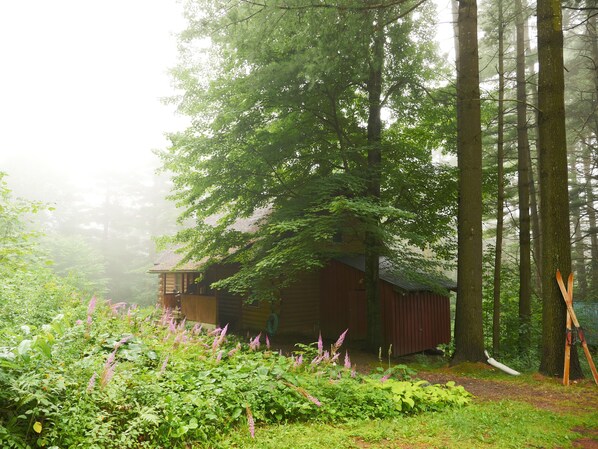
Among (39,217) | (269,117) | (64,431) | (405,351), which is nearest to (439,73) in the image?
(269,117)

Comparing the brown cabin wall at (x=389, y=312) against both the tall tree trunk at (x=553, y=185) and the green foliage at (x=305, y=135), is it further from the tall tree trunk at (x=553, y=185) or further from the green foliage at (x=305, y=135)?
the tall tree trunk at (x=553, y=185)

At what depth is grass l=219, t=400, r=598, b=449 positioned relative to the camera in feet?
13.8

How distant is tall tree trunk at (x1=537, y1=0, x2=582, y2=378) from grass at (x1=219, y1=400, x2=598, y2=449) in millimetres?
2515

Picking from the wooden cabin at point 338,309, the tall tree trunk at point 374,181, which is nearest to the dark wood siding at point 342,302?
the wooden cabin at point 338,309

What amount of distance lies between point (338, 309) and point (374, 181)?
652cm

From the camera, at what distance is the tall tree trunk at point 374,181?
11.2 meters

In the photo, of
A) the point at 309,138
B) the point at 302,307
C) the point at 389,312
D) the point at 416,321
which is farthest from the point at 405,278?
the point at 302,307

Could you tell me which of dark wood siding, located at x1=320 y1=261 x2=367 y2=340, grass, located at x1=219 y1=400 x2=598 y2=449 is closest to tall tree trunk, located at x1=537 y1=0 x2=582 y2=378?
grass, located at x1=219 y1=400 x2=598 y2=449

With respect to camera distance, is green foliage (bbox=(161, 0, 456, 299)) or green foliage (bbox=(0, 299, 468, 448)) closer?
green foliage (bbox=(0, 299, 468, 448))

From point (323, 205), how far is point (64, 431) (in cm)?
786

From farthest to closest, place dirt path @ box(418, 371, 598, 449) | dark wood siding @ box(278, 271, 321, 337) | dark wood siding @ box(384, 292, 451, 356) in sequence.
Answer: dark wood siding @ box(278, 271, 321, 337)
dark wood siding @ box(384, 292, 451, 356)
dirt path @ box(418, 371, 598, 449)

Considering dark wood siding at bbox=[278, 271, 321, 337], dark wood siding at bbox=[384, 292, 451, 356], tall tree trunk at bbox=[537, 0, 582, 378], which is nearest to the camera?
tall tree trunk at bbox=[537, 0, 582, 378]

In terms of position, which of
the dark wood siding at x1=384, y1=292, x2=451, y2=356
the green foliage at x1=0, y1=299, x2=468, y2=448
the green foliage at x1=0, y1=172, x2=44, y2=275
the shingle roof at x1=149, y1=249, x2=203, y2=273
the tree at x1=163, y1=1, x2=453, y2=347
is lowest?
the dark wood siding at x1=384, y1=292, x2=451, y2=356

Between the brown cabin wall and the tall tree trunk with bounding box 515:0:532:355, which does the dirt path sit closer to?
the tall tree trunk with bounding box 515:0:532:355
